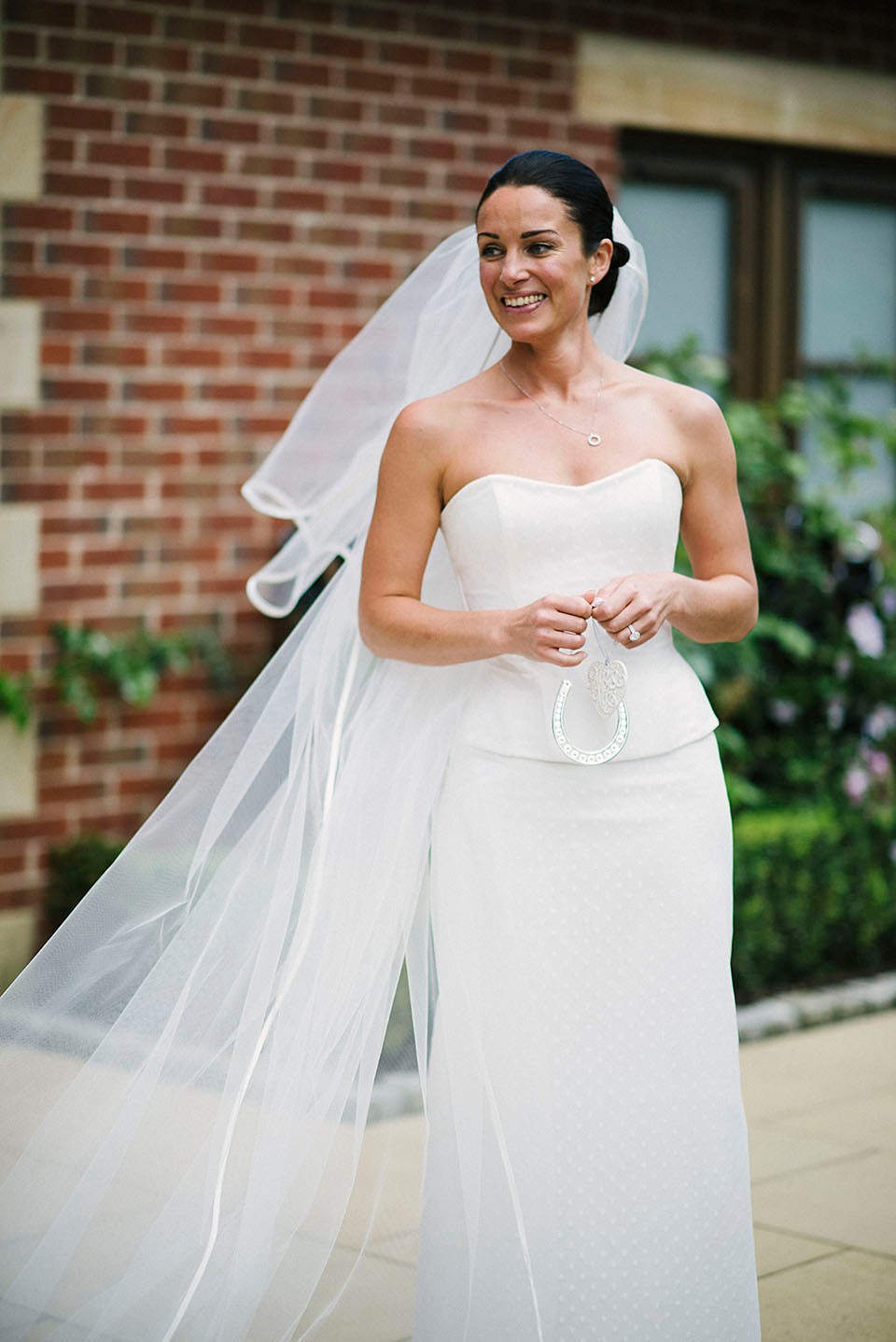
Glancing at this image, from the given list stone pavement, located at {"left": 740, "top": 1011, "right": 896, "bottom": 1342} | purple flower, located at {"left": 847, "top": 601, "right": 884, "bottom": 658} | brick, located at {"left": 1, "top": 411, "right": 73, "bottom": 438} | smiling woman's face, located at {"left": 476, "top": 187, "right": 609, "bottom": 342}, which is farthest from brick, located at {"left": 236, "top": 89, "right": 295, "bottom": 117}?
stone pavement, located at {"left": 740, "top": 1011, "right": 896, "bottom": 1342}

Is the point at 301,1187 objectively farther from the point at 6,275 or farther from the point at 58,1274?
the point at 6,275

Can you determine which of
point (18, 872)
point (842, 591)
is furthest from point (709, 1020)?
point (842, 591)

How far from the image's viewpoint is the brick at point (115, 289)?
5301 mm

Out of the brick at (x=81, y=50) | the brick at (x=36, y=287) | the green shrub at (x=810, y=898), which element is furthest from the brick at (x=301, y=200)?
the green shrub at (x=810, y=898)

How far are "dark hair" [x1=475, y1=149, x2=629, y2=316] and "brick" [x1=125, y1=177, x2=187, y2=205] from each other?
2.73m

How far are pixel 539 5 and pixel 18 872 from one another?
137 inches

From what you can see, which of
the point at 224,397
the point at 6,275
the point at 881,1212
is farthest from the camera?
the point at 224,397

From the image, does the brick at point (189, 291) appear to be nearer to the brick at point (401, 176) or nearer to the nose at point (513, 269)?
the brick at point (401, 176)

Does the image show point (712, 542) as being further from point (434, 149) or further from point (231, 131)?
point (434, 149)

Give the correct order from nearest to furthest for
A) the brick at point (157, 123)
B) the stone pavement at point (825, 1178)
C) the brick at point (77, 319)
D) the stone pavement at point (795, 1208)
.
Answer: the stone pavement at point (795, 1208)
the stone pavement at point (825, 1178)
the brick at point (77, 319)
the brick at point (157, 123)

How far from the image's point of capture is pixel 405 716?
3055mm

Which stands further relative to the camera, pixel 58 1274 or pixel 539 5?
pixel 539 5

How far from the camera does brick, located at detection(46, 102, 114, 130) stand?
17.1 ft

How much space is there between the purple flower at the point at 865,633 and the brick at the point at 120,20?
314 centimetres
